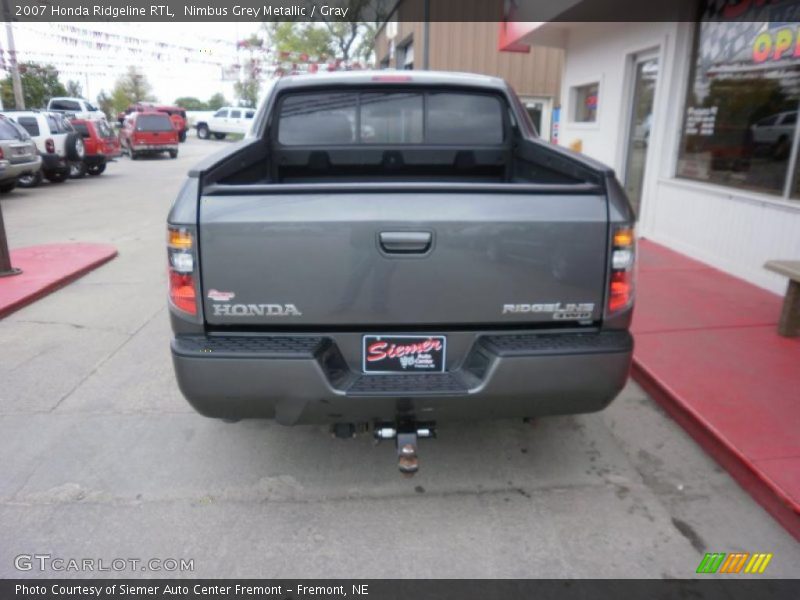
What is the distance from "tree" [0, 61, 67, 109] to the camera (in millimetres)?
30622

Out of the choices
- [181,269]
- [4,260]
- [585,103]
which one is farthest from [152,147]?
[181,269]

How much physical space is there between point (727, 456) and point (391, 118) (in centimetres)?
285

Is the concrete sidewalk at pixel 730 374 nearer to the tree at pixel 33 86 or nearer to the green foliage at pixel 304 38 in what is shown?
the tree at pixel 33 86

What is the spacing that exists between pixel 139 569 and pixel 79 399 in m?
1.94

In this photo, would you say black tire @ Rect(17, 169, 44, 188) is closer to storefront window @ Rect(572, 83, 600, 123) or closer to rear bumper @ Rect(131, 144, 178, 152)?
rear bumper @ Rect(131, 144, 178, 152)

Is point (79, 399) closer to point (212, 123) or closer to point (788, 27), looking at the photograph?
point (788, 27)

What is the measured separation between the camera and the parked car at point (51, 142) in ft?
52.2

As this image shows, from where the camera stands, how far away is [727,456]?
10.5ft

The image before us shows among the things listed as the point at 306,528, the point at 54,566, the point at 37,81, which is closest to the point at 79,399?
the point at 54,566

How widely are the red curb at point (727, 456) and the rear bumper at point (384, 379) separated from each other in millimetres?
998

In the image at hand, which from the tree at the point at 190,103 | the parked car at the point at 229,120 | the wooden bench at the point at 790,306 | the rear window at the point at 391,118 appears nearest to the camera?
the rear window at the point at 391,118

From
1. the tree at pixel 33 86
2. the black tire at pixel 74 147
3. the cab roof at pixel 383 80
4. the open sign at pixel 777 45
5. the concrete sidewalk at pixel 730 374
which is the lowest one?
the concrete sidewalk at pixel 730 374

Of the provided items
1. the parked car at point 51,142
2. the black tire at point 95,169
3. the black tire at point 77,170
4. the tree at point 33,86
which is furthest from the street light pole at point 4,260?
the tree at point 33,86

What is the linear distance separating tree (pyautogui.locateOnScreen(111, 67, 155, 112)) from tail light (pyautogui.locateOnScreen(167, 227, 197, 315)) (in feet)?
220
